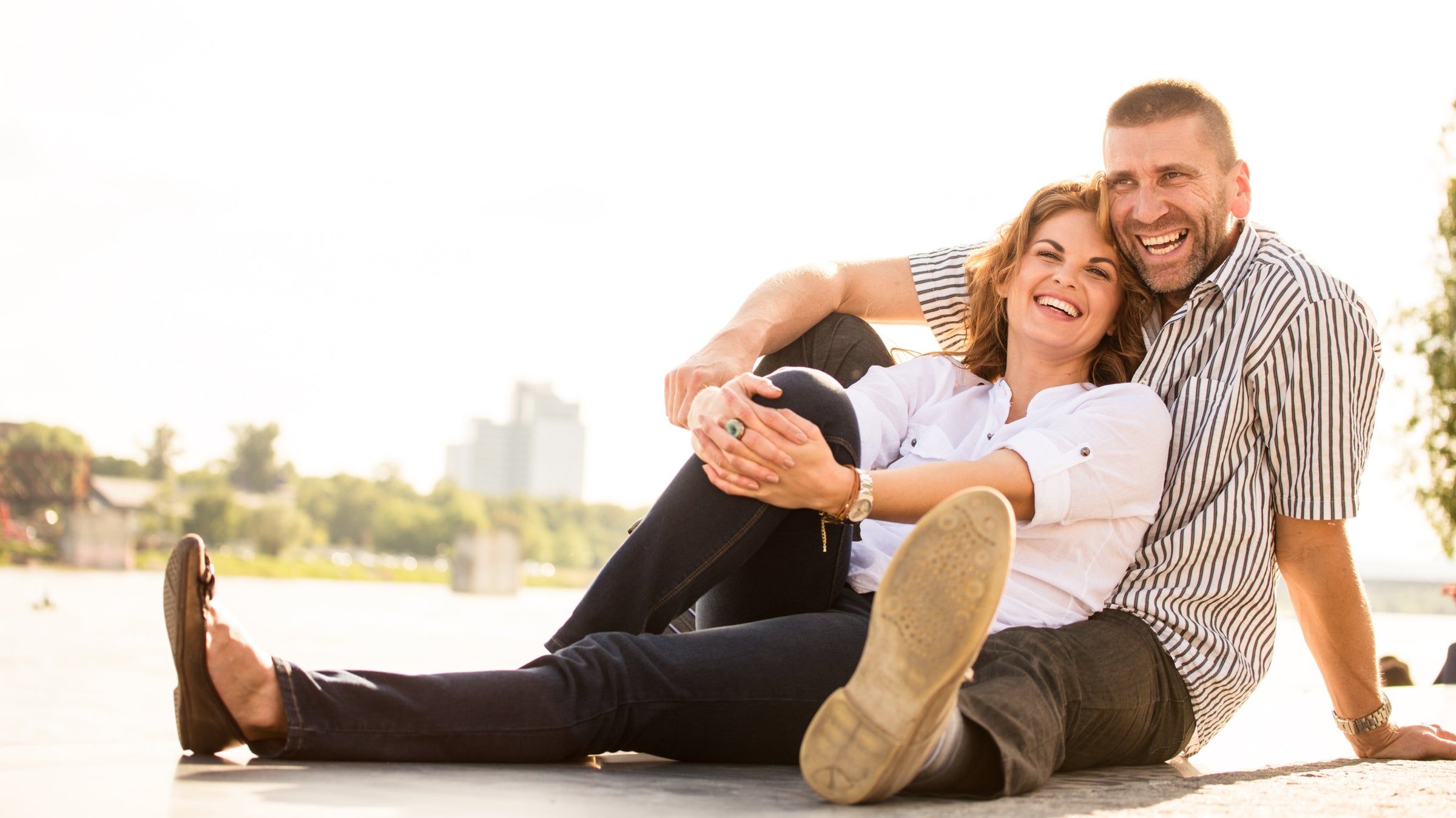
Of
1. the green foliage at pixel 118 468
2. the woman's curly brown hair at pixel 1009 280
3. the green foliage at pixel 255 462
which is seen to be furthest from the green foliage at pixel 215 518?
the woman's curly brown hair at pixel 1009 280

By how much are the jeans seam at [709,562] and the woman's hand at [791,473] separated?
0.04m

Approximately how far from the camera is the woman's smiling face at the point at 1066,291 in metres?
2.77

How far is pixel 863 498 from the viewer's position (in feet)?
7.24

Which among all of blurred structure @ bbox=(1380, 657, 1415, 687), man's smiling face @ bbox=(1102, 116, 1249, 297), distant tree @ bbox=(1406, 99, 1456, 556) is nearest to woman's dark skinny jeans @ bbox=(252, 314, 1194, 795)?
man's smiling face @ bbox=(1102, 116, 1249, 297)

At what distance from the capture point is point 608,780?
1.86 m

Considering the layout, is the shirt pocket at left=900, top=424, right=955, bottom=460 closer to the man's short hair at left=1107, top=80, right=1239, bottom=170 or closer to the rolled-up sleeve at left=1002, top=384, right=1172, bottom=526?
the rolled-up sleeve at left=1002, top=384, right=1172, bottom=526

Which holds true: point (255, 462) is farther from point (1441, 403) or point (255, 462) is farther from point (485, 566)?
point (1441, 403)

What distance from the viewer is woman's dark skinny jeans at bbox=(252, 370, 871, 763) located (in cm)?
185

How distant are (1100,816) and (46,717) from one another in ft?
32.8

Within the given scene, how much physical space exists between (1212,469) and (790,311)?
1.14 meters

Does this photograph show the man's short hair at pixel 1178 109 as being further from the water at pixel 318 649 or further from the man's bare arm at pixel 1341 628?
the water at pixel 318 649

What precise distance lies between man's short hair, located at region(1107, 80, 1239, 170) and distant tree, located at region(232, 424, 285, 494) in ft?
205

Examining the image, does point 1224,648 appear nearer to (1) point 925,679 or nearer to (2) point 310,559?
(1) point 925,679

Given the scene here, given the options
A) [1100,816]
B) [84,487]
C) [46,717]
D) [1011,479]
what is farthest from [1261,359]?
[84,487]
